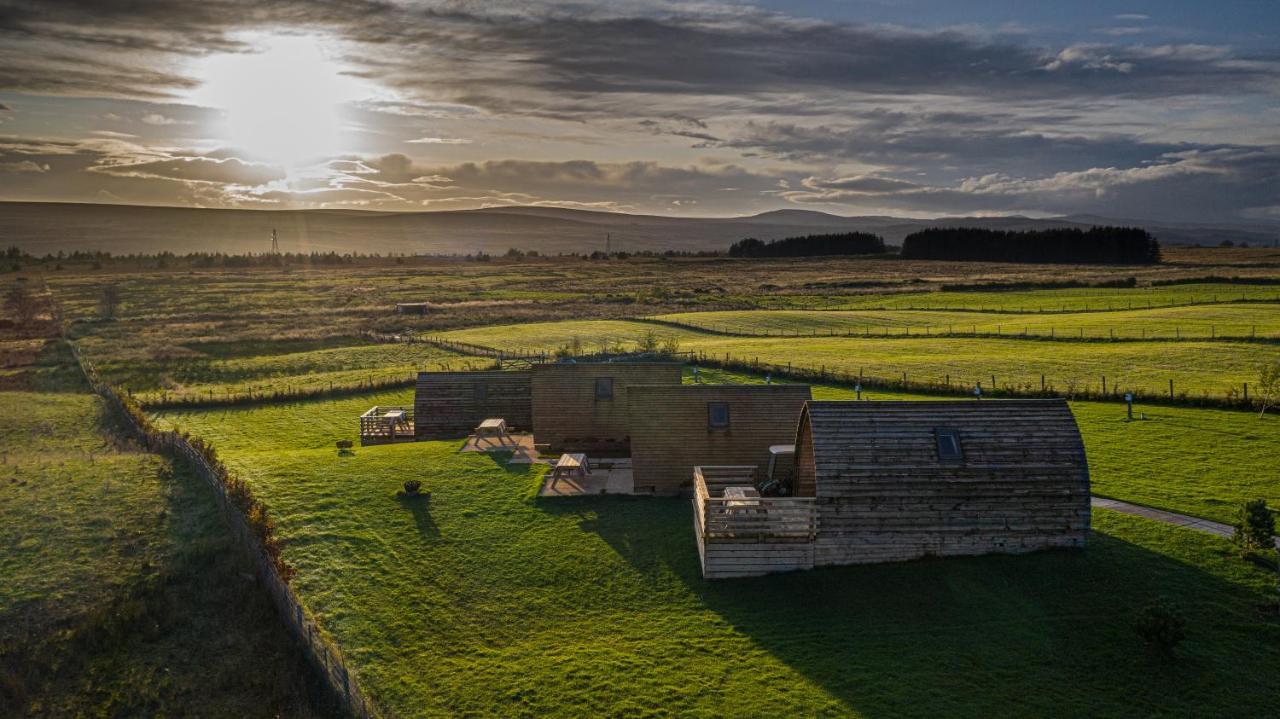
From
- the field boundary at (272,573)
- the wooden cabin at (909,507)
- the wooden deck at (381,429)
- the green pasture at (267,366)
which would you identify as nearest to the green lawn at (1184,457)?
the wooden cabin at (909,507)

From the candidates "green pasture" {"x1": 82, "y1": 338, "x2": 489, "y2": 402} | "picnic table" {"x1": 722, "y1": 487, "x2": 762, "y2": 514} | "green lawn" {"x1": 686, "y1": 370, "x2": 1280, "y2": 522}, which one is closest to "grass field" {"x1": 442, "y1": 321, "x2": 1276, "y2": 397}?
"green lawn" {"x1": 686, "y1": 370, "x2": 1280, "y2": 522}

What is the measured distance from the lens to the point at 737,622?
56.0 ft

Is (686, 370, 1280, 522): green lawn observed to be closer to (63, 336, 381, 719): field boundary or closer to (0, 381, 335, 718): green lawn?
(63, 336, 381, 719): field boundary

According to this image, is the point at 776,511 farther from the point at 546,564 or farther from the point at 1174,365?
the point at 1174,365

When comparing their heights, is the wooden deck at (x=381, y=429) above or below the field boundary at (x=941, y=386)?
below

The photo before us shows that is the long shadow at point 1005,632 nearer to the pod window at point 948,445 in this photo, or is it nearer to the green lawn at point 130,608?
the pod window at point 948,445

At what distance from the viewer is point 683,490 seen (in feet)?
81.6

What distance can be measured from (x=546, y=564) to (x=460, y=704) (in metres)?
5.57

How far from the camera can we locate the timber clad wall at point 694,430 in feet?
81.7

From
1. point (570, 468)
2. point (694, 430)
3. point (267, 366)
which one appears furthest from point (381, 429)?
point (267, 366)

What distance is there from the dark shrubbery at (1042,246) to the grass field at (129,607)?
515 ft

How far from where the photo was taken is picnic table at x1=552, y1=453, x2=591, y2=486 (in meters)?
26.2

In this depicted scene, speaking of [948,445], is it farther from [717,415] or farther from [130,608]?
[130,608]

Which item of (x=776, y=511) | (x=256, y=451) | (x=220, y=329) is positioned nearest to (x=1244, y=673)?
(x=776, y=511)
